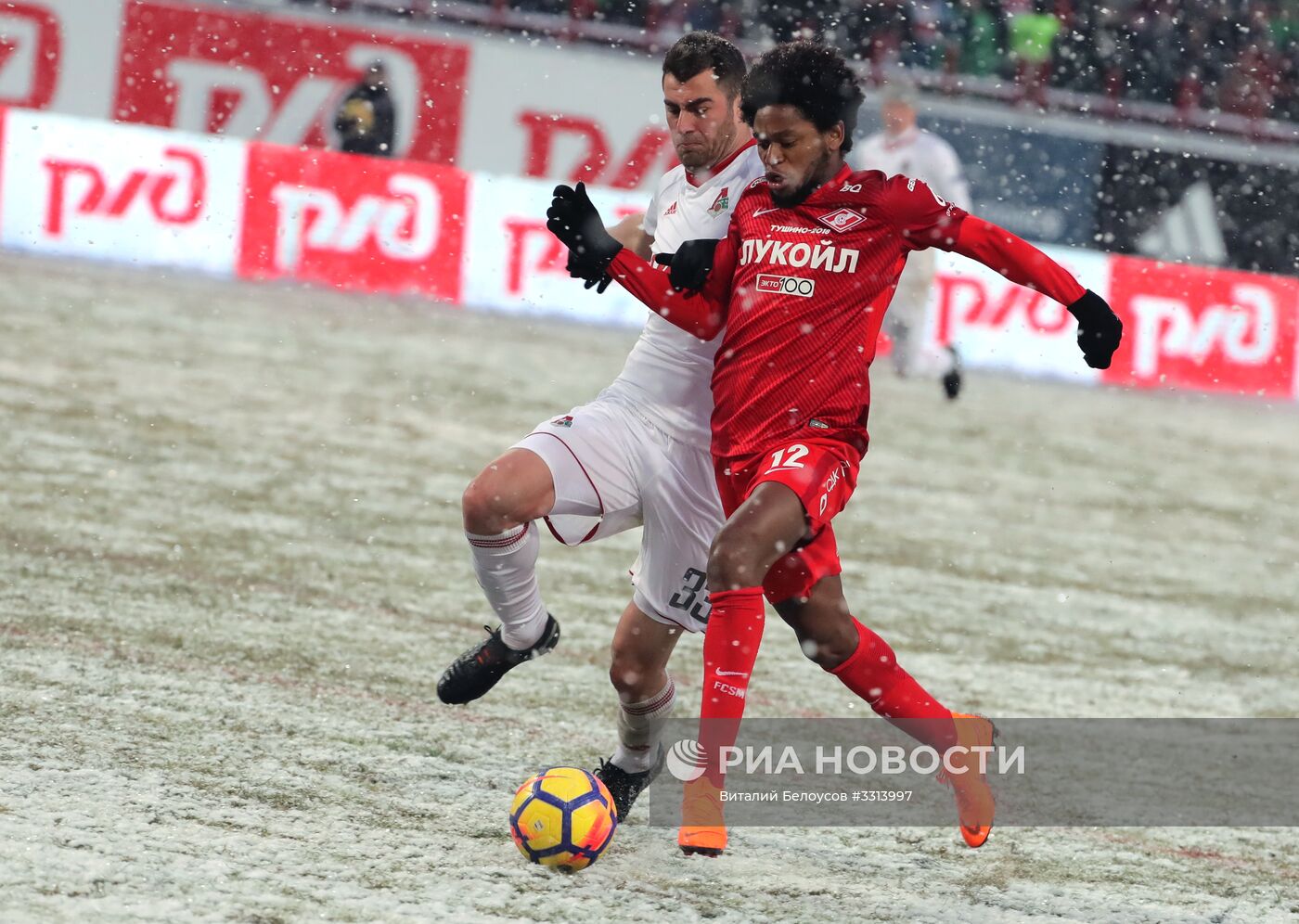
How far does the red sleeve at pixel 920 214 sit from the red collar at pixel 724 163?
489mm

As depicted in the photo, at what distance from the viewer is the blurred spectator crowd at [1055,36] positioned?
19688 millimetres

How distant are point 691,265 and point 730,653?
921 millimetres

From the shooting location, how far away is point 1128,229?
65.8 ft

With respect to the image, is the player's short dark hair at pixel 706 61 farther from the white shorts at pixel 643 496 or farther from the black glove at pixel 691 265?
the white shorts at pixel 643 496

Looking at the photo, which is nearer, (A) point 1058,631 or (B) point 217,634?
(B) point 217,634

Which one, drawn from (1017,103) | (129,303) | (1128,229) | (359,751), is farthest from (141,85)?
(359,751)

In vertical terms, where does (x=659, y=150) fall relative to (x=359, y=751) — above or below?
above

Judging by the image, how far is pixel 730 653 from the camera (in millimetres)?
3764

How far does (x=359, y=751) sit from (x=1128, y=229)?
17.3 meters

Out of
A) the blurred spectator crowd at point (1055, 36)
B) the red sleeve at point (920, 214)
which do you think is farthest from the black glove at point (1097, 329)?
the blurred spectator crowd at point (1055, 36)

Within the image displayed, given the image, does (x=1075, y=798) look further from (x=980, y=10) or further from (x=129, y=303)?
(x=980, y=10)

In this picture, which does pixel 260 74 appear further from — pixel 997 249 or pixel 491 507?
pixel 997 249

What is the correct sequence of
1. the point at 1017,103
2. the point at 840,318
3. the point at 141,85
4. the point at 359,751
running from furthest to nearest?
the point at 1017,103
the point at 141,85
the point at 359,751
the point at 840,318

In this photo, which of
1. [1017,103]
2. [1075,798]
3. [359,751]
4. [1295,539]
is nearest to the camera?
[359,751]
